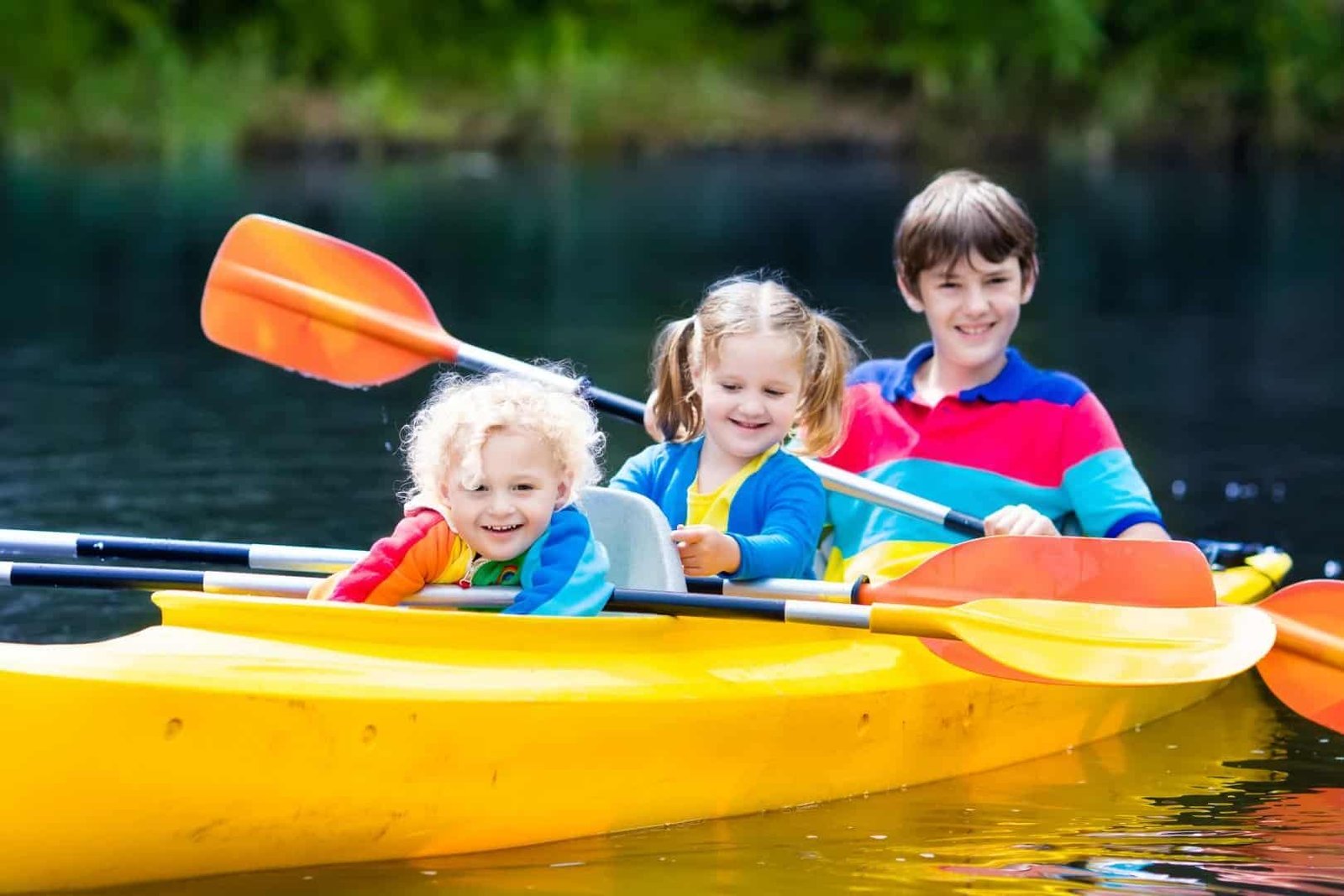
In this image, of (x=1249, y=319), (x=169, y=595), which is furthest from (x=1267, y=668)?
(x=1249, y=319)

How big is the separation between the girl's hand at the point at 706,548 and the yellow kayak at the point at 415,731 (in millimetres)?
121

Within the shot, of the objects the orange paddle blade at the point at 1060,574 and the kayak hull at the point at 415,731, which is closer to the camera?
the kayak hull at the point at 415,731

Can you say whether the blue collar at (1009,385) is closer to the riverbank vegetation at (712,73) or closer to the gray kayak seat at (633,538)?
the gray kayak seat at (633,538)

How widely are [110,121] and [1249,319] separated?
1597 centimetres

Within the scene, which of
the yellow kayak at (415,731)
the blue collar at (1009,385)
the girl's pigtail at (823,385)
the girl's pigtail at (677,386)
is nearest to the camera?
the yellow kayak at (415,731)

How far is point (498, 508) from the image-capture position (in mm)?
3750

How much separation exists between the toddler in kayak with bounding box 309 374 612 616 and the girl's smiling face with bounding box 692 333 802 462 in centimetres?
33

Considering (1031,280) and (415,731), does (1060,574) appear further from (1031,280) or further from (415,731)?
(415,731)

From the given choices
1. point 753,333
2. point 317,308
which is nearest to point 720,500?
point 753,333

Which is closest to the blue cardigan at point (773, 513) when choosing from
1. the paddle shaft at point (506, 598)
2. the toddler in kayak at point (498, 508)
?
the paddle shaft at point (506, 598)

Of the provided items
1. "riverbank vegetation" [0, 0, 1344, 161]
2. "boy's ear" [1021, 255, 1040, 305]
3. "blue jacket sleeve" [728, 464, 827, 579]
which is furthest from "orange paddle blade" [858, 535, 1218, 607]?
"riverbank vegetation" [0, 0, 1344, 161]

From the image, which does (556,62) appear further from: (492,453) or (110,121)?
(492,453)

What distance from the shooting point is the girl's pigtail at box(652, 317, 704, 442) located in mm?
4375

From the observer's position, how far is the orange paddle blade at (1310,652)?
441 cm
